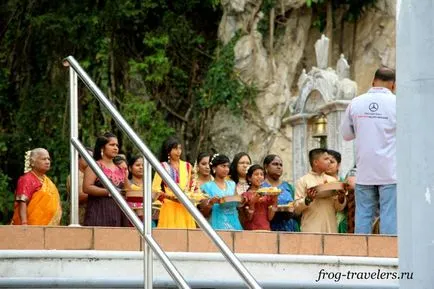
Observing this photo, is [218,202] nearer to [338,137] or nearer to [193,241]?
[193,241]

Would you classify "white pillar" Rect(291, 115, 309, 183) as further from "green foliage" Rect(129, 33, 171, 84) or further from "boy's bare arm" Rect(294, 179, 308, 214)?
"boy's bare arm" Rect(294, 179, 308, 214)

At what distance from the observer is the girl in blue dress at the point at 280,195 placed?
10.7 metres

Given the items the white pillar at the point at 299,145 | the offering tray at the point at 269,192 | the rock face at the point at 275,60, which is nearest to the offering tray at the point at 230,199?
the offering tray at the point at 269,192

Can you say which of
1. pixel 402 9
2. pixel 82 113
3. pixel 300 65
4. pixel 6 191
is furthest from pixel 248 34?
pixel 402 9

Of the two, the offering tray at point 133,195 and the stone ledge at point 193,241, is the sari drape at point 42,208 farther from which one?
the stone ledge at point 193,241

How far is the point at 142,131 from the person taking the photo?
70.4 feet

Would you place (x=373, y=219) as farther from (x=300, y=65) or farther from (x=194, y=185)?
(x=300, y=65)

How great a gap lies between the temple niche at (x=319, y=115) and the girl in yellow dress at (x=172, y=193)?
492cm

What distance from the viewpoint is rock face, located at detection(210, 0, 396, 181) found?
890 inches

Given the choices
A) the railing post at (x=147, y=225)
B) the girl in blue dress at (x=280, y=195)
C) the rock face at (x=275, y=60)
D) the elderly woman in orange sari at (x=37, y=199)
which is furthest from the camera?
the rock face at (x=275, y=60)

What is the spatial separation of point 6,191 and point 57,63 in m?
2.73

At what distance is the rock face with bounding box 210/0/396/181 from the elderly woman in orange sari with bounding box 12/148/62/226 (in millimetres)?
12137

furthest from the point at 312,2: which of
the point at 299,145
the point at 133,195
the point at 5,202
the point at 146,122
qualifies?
the point at 133,195

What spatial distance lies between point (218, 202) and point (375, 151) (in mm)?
1185
